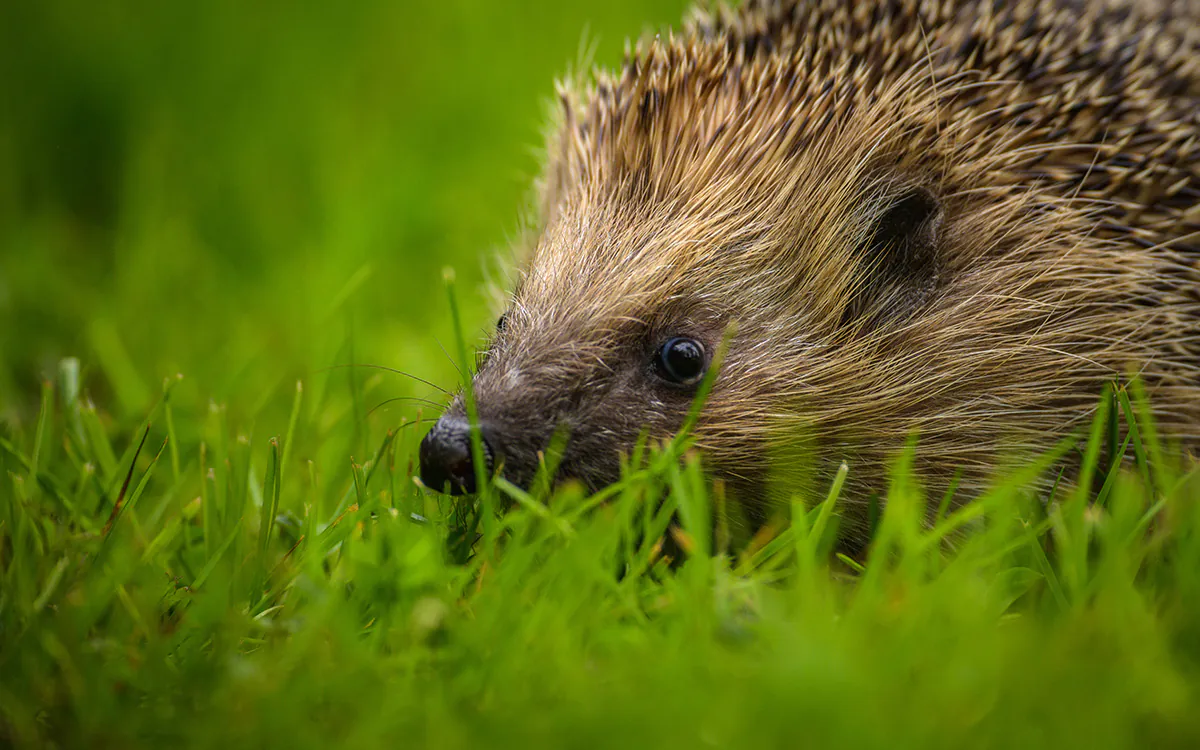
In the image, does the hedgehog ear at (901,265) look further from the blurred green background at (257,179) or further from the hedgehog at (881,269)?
the blurred green background at (257,179)

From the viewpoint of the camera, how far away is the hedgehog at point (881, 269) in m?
2.53

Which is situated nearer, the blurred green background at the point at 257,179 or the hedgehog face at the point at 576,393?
the hedgehog face at the point at 576,393

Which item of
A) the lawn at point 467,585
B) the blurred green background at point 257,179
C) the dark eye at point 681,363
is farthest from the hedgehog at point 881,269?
the blurred green background at point 257,179

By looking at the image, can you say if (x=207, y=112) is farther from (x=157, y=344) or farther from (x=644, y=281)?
(x=644, y=281)

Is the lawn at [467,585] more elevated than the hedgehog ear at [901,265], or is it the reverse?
the hedgehog ear at [901,265]

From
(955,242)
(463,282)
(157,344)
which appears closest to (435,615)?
(955,242)

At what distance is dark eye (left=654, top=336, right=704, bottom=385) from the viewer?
252cm

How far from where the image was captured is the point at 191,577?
91.3 inches

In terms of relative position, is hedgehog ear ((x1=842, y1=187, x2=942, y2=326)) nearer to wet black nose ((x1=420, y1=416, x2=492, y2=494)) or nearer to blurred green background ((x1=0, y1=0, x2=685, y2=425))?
wet black nose ((x1=420, y1=416, x2=492, y2=494))

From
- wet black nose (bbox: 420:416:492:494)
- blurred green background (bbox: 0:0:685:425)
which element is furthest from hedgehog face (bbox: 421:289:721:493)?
blurred green background (bbox: 0:0:685:425)

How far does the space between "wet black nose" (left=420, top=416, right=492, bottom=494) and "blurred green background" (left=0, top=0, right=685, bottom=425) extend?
2.86 feet

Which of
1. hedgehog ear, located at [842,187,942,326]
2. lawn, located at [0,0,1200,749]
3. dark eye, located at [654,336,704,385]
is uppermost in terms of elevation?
hedgehog ear, located at [842,187,942,326]

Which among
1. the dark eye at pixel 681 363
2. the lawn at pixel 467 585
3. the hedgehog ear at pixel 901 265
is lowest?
the lawn at pixel 467 585

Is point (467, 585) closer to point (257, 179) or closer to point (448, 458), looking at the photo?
point (448, 458)
